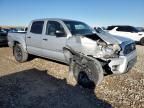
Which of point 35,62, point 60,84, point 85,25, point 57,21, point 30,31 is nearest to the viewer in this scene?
point 60,84

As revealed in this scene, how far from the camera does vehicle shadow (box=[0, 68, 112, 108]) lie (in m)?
4.93

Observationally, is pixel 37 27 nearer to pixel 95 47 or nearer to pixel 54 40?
pixel 54 40

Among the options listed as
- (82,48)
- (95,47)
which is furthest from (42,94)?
(95,47)

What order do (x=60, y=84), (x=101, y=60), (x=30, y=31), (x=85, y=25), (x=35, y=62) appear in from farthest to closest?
(x=35, y=62) < (x=30, y=31) < (x=85, y=25) < (x=60, y=84) < (x=101, y=60)

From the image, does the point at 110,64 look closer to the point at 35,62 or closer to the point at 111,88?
the point at 111,88

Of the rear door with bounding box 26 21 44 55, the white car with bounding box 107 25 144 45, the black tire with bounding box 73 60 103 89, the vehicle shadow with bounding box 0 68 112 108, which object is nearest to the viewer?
the vehicle shadow with bounding box 0 68 112 108

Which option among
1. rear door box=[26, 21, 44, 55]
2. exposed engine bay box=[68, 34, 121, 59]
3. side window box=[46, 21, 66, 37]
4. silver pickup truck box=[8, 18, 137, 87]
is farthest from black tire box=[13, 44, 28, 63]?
exposed engine bay box=[68, 34, 121, 59]

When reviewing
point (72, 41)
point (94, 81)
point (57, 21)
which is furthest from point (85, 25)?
point (94, 81)

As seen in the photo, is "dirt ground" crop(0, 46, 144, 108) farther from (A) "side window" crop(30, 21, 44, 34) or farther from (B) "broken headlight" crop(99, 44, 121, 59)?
(A) "side window" crop(30, 21, 44, 34)

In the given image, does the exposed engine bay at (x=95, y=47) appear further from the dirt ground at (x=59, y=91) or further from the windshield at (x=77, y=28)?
the dirt ground at (x=59, y=91)

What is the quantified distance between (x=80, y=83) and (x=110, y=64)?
3.50ft

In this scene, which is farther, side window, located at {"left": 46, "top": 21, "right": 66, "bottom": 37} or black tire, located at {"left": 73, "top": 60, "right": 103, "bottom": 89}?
side window, located at {"left": 46, "top": 21, "right": 66, "bottom": 37}

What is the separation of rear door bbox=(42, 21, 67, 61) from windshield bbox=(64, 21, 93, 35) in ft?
0.90

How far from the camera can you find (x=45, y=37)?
765cm
